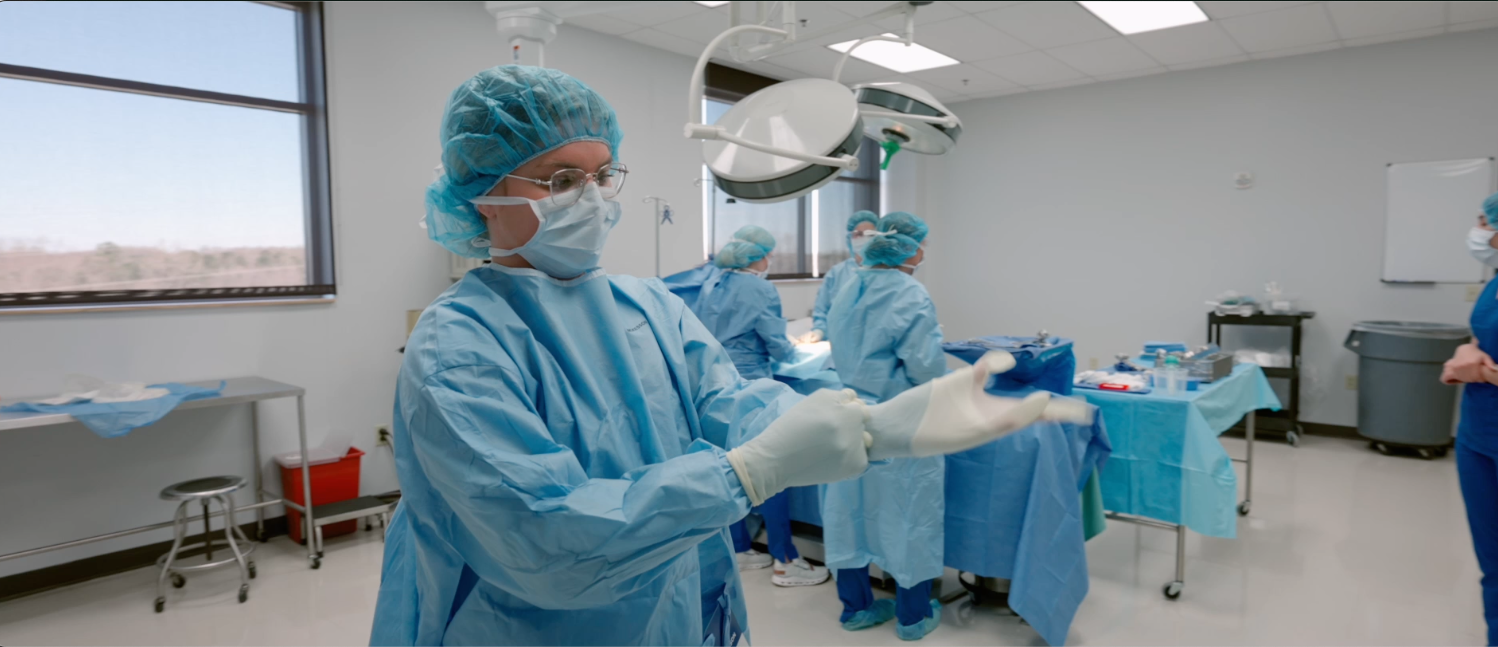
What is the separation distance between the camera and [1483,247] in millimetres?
2443

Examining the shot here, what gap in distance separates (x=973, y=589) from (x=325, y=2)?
358 cm

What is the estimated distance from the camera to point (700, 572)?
113cm

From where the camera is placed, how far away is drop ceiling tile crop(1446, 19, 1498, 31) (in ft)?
14.7

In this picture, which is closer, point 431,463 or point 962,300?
point 431,463

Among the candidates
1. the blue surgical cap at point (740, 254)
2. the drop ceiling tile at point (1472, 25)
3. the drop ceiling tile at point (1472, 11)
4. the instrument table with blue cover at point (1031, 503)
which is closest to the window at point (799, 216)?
the blue surgical cap at point (740, 254)

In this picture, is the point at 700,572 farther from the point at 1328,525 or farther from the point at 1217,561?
the point at 1328,525

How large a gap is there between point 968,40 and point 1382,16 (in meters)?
2.21

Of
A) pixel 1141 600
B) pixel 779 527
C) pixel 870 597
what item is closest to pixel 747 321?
pixel 779 527

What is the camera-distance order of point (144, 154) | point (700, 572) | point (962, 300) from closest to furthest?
point (700, 572) < point (144, 154) < point (962, 300)

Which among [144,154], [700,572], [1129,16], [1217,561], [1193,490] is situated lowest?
[1217,561]

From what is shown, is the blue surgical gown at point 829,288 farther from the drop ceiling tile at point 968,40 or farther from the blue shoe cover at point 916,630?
the blue shoe cover at point 916,630

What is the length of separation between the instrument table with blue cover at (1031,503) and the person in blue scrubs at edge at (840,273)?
175 centimetres

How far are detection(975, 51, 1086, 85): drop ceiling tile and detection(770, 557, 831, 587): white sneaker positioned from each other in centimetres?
368

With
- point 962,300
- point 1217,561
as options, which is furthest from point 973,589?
point 962,300
